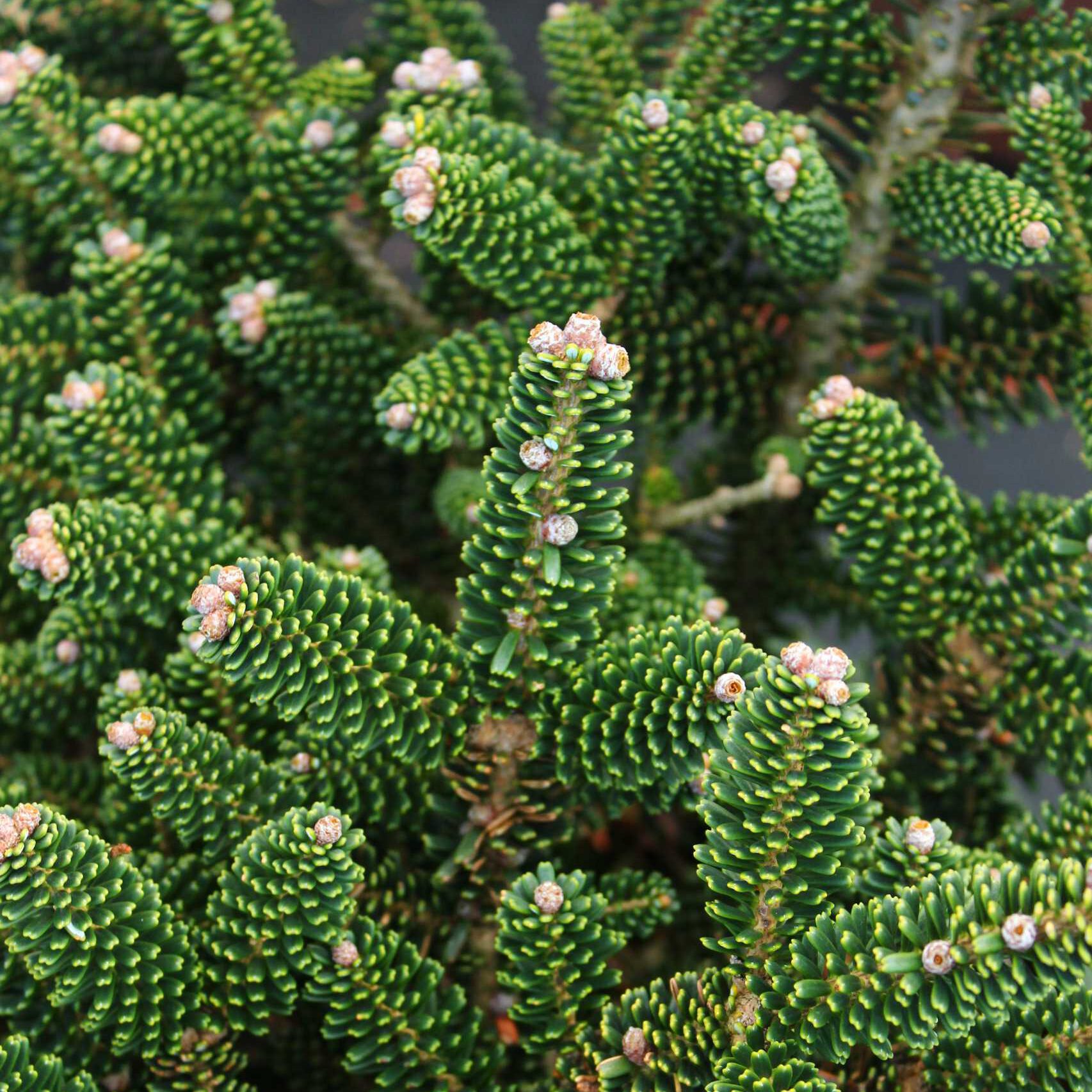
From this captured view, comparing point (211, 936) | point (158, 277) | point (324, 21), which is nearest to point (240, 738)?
point (211, 936)

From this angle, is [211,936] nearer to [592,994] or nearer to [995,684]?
[592,994]

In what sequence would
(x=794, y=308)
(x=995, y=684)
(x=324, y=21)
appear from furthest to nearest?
(x=324, y=21) → (x=794, y=308) → (x=995, y=684)

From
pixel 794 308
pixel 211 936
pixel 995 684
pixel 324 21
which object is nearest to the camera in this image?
pixel 211 936

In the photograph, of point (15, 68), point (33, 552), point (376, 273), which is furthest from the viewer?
point (376, 273)

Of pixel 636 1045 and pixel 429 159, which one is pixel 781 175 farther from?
pixel 636 1045

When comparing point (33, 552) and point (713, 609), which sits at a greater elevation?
point (33, 552)

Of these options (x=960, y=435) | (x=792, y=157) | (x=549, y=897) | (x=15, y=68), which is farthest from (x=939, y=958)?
(x=960, y=435)

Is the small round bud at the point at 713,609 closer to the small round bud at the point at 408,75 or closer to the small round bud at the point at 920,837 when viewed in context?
the small round bud at the point at 920,837
